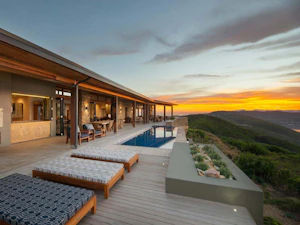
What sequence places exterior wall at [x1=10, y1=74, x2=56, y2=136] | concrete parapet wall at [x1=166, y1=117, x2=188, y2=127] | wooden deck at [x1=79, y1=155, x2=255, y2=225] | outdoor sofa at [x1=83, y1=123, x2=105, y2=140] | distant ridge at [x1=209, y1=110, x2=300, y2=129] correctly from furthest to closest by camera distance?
1. distant ridge at [x1=209, y1=110, x2=300, y2=129]
2. concrete parapet wall at [x1=166, y1=117, x2=188, y2=127]
3. outdoor sofa at [x1=83, y1=123, x2=105, y2=140]
4. exterior wall at [x1=10, y1=74, x2=56, y2=136]
5. wooden deck at [x1=79, y1=155, x2=255, y2=225]

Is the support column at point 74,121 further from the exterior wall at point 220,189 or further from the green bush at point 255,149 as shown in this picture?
the green bush at point 255,149

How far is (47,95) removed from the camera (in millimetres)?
7578

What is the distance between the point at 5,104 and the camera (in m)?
5.68

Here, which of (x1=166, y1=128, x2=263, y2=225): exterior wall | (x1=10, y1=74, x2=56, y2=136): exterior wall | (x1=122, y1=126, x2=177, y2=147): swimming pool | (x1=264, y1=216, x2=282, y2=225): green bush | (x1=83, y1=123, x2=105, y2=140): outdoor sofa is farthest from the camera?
(x1=122, y1=126, x2=177, y2=147): swimming pool

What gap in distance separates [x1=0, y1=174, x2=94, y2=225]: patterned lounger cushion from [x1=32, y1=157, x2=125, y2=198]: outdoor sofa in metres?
0.45

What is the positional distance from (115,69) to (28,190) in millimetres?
10410

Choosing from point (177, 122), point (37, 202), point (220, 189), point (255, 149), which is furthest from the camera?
point (177, 122)

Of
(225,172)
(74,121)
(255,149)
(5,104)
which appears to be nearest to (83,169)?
(225,172)

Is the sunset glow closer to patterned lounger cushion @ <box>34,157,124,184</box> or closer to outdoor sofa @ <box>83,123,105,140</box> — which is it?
outdoor sofa @ <box>83,123,105,140</box>

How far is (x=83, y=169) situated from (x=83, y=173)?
21 centimetres

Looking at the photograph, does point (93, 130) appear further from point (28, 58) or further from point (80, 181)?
point (80, 181)

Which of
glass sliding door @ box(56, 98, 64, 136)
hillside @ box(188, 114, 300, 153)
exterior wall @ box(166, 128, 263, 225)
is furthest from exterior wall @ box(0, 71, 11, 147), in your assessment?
hillside @ box(188, 114, 300, 153)

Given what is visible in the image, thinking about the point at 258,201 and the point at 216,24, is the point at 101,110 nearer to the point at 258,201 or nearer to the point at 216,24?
the point at 216,24

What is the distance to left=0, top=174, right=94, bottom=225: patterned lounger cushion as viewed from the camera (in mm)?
1486
